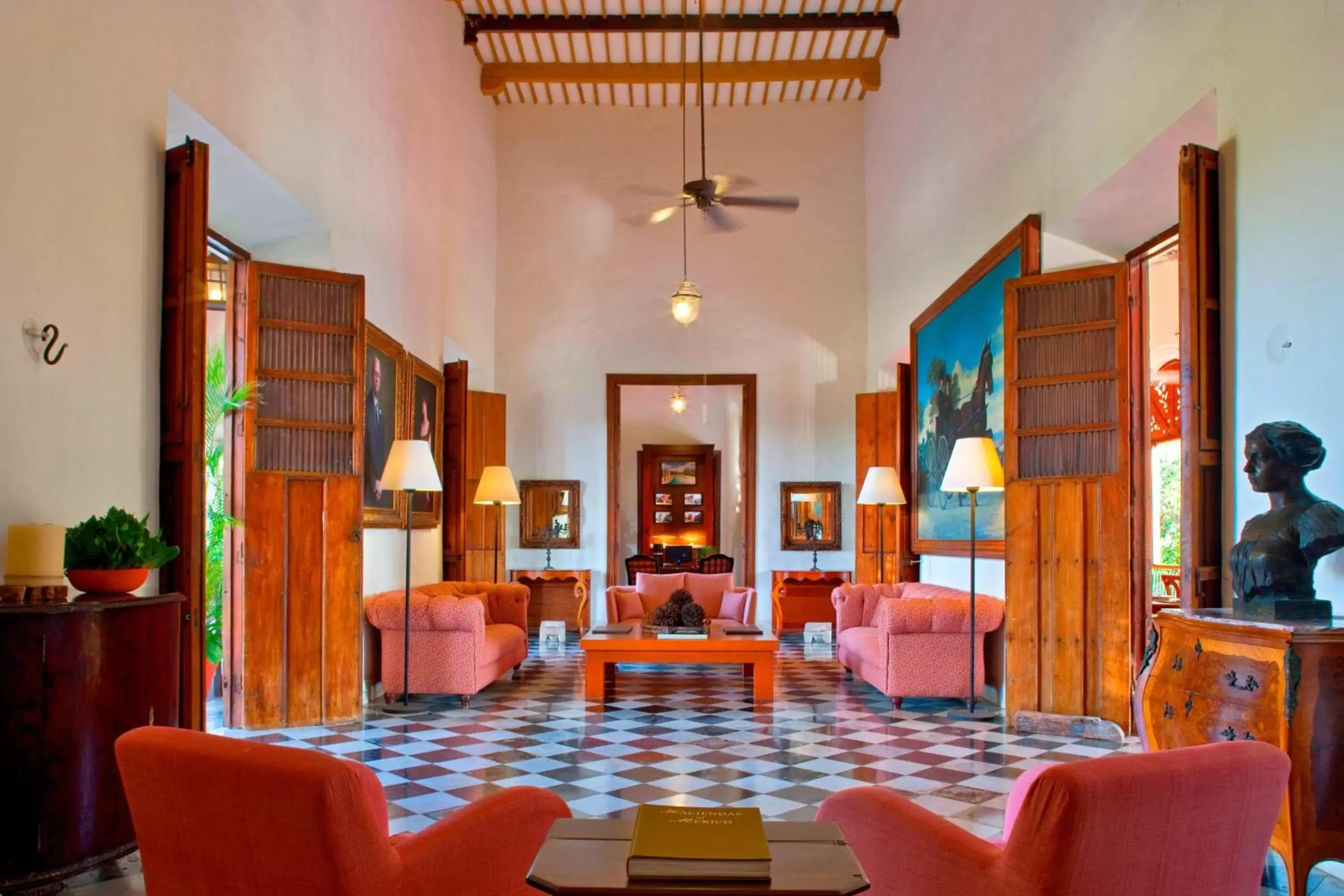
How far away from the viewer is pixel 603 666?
24.7 ft

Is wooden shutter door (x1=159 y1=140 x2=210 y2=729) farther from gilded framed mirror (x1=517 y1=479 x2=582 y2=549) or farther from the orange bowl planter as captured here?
gilded framed mirror (x1=517 y1=479 x2=582 y2=549)

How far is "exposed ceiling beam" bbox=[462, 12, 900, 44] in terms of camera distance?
11133 millimetres

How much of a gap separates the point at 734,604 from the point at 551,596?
322 cm

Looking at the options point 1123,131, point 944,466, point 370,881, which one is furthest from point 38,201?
point 944,466

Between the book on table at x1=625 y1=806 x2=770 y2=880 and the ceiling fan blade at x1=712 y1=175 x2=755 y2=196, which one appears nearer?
the book on table at x1=625 y1=806 x2=770 y2=880

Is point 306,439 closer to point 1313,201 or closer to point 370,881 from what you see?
point 370,881

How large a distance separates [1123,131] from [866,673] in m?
4.20

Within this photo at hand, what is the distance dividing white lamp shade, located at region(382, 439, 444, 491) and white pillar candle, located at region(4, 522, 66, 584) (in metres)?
3.59

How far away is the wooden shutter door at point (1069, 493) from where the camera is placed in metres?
6.23

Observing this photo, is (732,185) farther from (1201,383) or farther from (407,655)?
(1201,383)

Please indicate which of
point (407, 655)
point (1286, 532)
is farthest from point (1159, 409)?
point (1286, 532)

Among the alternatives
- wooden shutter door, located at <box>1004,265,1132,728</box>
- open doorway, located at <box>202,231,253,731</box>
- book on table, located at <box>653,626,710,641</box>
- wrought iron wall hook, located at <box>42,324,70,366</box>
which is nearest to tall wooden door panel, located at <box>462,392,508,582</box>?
book on table, located at <box>653,626,710,641</box>

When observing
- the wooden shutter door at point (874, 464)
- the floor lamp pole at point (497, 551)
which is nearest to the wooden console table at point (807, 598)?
the wooden shutter door at point (874, 464)

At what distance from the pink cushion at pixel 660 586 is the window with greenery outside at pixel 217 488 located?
4.33 metres
